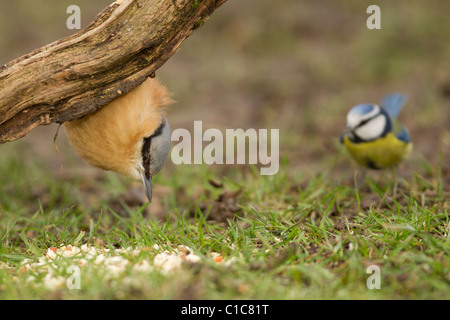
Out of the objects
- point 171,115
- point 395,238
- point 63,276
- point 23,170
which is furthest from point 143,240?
point 171,115

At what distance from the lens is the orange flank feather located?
13.1 feet

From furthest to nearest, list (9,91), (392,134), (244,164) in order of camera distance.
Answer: (244,164) → (392,134) → (9,91)

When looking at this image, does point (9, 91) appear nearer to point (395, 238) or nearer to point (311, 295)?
point (311, 295)

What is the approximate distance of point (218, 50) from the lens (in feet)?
33.2

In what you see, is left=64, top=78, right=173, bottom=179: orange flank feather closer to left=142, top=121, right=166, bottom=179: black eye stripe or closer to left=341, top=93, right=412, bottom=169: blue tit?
left=142, top=121, right=166, bottom=179: black eye stripe

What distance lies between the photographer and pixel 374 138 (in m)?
5.65

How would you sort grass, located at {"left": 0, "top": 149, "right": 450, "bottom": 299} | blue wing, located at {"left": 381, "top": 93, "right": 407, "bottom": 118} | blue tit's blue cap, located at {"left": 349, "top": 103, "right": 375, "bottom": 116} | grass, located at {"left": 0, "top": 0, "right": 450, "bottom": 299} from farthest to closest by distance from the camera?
1. blue wing, located at {"left": 381, "top": 93, "right": 407, "bottom": 118}
2. blue tit's blue cap, located at {"left": 349, "top": 103, "right": 375, "bottom": 116}
3. grass, located at {"left": 0, "top": 0, "right": 450, "bottom": 299}
4. grass, located at {"left": 0, "top": 149, "right": 450, "bottom": 299}

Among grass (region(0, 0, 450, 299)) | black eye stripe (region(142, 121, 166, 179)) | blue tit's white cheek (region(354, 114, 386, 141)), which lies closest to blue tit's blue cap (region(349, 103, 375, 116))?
blue tit's white cheek (region(354, 114, 386, 141))

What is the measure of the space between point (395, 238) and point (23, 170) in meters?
3.88

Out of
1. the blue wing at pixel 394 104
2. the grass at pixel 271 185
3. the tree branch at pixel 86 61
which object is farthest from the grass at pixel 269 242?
the blue wing at pixel 394 104

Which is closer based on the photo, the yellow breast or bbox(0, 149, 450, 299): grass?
bbox(0, 149, 450, 299): grass

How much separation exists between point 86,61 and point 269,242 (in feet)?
5.73

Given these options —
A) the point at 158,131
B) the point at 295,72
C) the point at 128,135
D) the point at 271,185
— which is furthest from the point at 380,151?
the point at 295,72
